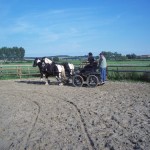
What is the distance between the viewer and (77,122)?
26.4ft

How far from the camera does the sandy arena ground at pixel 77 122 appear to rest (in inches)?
249

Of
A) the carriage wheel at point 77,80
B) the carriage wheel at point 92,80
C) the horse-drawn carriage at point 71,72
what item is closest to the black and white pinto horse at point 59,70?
the horse-drawn carriage at point 71,72

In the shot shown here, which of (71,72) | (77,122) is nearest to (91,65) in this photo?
(71,72)

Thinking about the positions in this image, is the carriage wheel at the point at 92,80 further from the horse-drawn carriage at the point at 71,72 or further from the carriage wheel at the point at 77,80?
the carriage wheel at the point at 77,80

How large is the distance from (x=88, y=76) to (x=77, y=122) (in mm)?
7404

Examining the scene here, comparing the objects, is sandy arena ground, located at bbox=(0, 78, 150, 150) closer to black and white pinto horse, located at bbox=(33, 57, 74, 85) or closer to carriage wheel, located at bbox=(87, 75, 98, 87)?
carriage wheel, located at bbox=(87, 75, 98, 87)

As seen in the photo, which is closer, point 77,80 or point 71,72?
point 77,80

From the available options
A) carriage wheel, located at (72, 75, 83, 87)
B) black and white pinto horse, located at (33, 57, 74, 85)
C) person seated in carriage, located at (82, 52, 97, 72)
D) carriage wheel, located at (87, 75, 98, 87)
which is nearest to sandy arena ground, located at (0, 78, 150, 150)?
carriage wheel, located at (87, 75, 98, 87)

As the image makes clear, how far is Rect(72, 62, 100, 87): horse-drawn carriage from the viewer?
1521 centimetres

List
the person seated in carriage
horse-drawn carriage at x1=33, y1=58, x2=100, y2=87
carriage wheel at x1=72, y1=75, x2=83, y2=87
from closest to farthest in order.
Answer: the person seated in carriage → horse-drawn carriage at x1=33, y1=58, x2=100, y2=87 → carriage wheel at x1=72, y1=75, x2=83, y2=87

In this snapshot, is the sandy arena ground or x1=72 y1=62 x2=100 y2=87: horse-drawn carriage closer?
the sandy arena ground

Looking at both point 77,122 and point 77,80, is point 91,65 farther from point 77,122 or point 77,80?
point 77,122

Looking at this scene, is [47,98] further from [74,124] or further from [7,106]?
[74,124]

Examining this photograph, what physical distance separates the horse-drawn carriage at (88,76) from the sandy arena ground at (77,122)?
108 inches
